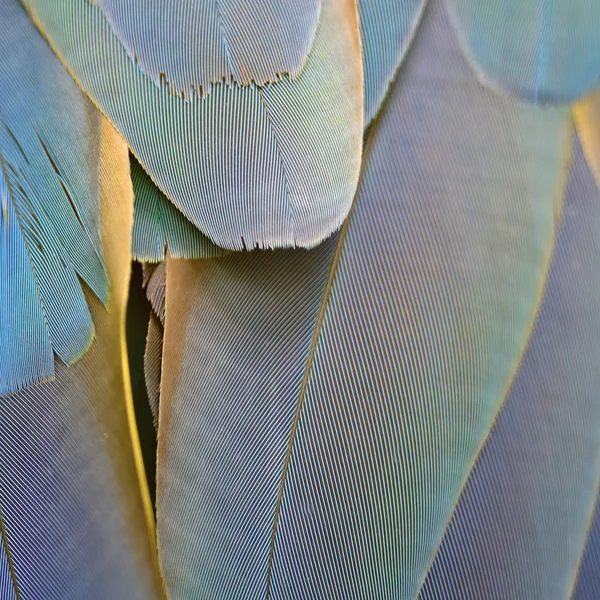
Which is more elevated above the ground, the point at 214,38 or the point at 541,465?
the point at 214,38

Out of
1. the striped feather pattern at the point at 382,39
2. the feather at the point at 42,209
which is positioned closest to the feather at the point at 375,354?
the striped feather pattern at the point at 382,39

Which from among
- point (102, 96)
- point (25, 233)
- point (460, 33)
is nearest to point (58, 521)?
point (25, 233)

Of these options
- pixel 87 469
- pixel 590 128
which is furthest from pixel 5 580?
pixel 590 128

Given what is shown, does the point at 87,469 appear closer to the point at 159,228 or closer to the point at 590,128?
the point at 159,228

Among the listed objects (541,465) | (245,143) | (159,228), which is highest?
(245,143)

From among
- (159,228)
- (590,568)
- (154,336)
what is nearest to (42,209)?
(159,228)

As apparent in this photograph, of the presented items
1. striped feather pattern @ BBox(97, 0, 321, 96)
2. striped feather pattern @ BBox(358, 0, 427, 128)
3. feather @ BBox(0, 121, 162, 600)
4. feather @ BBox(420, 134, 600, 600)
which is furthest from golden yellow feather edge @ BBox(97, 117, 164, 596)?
feather @ BBox(420, 134, 600, 600)

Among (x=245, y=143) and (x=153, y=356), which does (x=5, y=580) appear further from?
(x=245, y=143)

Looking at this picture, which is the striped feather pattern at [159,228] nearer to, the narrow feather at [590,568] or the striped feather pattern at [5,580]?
the striped feather pattern at [5,580]

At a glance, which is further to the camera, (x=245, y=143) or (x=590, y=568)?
(x=590, y=568)
